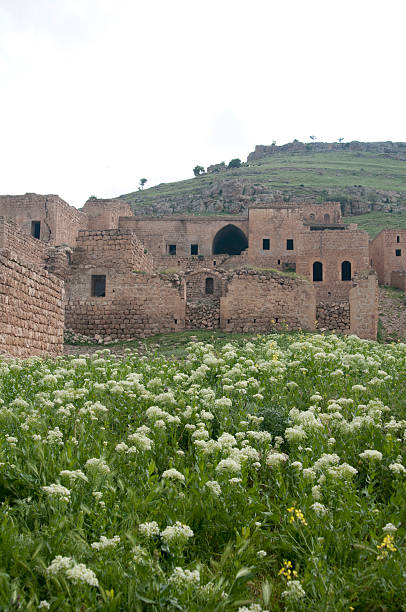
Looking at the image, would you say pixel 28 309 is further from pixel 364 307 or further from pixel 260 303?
pixel 364 307

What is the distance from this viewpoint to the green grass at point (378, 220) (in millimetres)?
53225

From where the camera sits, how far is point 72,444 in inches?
137

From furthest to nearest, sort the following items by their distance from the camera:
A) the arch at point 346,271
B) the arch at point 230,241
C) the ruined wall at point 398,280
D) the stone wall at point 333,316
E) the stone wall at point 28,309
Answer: the arch at point 230,241 → the ruined wall at point 398,280 → the arch at point 346,271 → the stone wall at point 333,316 → the stone wall at point 28,309

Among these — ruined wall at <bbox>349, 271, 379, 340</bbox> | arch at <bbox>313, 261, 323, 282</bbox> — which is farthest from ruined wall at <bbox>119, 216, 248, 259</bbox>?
ruined wall at <bbox>349, 271, 379, 340</bbox>

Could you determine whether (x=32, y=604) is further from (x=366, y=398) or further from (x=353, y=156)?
(x=353, y=156)

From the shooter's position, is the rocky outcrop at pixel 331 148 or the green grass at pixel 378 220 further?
the rocky outcrop at pixel 331 148

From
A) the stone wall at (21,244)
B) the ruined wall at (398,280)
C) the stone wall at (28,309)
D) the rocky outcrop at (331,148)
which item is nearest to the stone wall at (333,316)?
the stone wall at (21,244)

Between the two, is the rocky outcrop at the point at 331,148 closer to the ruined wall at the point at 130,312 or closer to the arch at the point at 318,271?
the arch at the point at 318,271

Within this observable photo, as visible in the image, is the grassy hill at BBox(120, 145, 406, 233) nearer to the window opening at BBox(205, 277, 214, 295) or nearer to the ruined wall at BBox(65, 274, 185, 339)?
the window opening at BBox(205, 277, 214, 295)

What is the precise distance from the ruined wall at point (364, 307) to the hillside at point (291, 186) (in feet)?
127

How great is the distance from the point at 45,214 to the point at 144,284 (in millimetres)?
14543

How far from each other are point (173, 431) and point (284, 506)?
1204mm

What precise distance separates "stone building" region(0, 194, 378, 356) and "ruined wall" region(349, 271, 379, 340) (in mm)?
37

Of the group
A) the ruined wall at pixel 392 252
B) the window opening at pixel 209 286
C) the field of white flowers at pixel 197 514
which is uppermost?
the ruined wall at pixel 392 252
